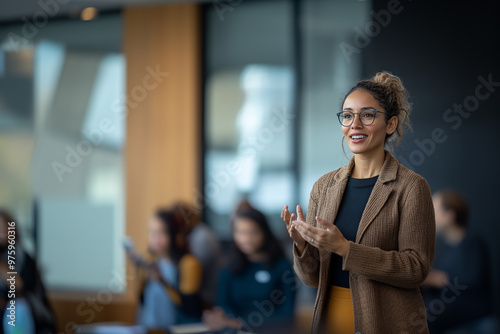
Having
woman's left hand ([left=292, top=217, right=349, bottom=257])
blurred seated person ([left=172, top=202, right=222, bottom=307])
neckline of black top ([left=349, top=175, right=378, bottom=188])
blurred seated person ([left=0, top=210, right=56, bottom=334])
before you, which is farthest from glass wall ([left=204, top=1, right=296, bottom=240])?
woman's left hand ([left=292, top=217, right=349, bottom=257])

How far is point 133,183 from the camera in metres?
5.12

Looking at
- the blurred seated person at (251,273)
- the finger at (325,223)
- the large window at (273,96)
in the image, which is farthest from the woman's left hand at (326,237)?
the large window at (273,96)

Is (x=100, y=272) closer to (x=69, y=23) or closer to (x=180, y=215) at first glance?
(x=180, y=215)

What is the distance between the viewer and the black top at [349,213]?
1.09 meters

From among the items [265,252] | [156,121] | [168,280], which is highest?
[156,121]

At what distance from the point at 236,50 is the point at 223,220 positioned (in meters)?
1.60

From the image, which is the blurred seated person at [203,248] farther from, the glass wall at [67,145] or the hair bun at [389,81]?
the hair bun at [389,81]

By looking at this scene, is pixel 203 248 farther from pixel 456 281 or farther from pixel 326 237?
pixel 326 237

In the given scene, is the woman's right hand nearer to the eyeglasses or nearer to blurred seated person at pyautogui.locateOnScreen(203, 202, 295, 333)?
the eyeglasses

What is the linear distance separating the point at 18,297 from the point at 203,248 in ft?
5.48

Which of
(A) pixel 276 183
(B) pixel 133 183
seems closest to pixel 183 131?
(B) pixel 133 183

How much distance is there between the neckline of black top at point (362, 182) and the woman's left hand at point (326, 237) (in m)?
0.15

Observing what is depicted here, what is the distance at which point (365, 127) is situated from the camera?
3.46ft

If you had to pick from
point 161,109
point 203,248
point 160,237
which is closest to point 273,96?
point 161,109
